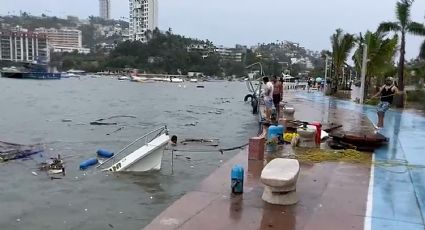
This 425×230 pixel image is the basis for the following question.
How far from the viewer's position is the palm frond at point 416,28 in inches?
1011

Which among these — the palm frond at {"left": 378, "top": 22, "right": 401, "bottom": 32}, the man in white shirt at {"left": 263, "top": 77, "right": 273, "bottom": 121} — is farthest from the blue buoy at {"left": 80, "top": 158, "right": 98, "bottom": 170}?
the palm frond at {"left": 378, "top": 22, "right": 401, "bottom": 32}

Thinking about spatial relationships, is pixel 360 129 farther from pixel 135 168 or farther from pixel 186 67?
pixel 186 67

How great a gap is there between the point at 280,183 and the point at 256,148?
3.52m

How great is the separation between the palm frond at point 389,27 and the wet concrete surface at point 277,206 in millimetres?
18584

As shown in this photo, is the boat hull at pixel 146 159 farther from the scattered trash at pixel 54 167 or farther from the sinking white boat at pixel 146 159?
the scattered trash at pixel 54 167

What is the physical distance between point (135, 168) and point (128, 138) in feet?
30.6

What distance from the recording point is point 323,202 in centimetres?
769

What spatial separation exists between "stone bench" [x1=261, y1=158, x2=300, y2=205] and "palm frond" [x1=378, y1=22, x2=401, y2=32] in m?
21.2

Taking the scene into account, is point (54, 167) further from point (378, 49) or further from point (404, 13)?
point (378, 49)

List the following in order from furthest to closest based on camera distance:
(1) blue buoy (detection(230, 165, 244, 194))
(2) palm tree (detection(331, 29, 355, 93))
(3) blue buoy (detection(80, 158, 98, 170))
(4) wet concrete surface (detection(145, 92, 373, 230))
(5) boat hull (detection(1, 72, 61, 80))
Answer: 1. (5) boat hull (detection(1, 72, 61, 80))
2. (2) palm tree (detection(331, 29, 355, 93))
3. (3) blue buoy (detection(80, 158, 98, 170))
4. (1) blue buoy (detection(230, 165, 244, 194))
5. (4) wet concrete surface (detection(145, 92, 373, 230))

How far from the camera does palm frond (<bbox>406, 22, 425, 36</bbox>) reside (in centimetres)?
2569

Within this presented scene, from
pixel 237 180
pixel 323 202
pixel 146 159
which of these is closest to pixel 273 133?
pixel 146 159

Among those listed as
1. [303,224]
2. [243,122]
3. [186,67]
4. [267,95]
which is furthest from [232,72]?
[303,224]

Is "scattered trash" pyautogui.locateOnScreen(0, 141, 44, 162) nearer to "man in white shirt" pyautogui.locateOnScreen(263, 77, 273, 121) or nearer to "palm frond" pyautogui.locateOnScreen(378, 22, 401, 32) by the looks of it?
"man in white shirt" pyautogui.locateOnScreen(263, 77, 273, 121)
